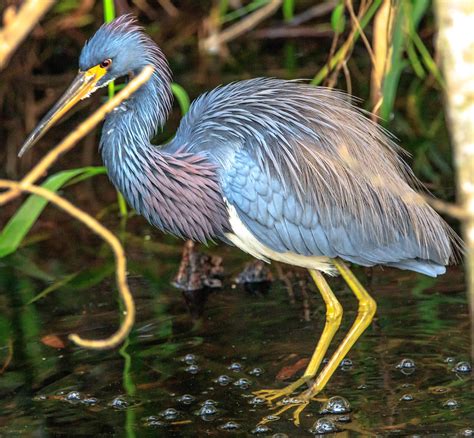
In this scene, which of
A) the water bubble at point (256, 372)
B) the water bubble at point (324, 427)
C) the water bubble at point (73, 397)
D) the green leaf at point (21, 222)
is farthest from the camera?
the green leaf at point (21, 222)

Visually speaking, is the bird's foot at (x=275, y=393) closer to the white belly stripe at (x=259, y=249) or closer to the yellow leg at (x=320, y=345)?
the yellow leg at (x=320, y=345)

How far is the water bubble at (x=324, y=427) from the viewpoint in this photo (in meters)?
4.17

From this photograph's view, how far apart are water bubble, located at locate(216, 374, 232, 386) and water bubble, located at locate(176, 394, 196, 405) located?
0.19 m

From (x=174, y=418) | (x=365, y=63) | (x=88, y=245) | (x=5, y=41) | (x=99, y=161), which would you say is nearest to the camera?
(x=5, y=41)

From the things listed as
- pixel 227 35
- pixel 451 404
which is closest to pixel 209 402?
pixel 451 404

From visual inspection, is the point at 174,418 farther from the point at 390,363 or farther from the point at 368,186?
the point at 368,186

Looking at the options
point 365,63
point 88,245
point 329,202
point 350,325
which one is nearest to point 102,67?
point 329,202

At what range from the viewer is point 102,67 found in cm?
460

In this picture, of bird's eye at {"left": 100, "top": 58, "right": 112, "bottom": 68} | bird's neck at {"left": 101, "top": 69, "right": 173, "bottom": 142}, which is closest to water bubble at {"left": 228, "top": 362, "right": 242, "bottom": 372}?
bird's neck at {"left": 101, "top": 69, "right": 173, "bottom": 142}

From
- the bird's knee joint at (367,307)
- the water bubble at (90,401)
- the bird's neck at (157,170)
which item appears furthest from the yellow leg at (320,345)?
the water bubble at (90,401)

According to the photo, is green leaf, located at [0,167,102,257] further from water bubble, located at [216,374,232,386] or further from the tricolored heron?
water bubble, located at [216,374,232,386]

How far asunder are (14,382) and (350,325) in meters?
1.73

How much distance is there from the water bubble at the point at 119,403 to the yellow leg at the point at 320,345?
60 centimetres

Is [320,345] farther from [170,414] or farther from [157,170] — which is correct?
[157,170]
